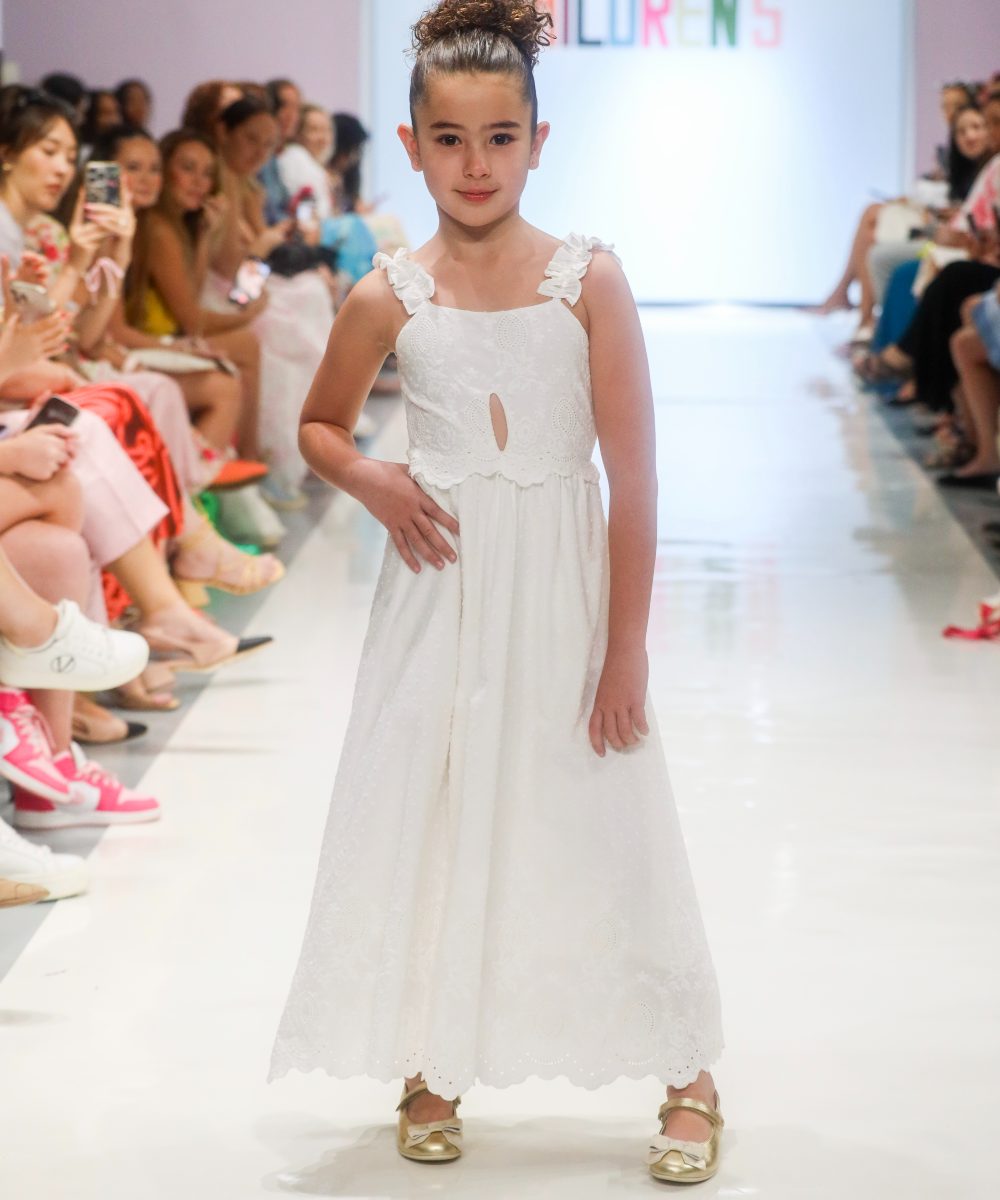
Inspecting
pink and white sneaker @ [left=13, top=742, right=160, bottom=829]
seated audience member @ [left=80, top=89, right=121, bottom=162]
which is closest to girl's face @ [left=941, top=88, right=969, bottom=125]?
seated audience member @ [left=80, top=89, right=121, bottom=162]

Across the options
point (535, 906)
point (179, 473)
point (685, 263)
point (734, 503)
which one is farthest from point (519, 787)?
point (685, 263)

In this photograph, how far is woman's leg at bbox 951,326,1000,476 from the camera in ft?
19.7

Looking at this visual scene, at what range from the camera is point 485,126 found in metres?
Result: 1.79

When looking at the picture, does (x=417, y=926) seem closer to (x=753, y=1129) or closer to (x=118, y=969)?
(x=753, y=1129)

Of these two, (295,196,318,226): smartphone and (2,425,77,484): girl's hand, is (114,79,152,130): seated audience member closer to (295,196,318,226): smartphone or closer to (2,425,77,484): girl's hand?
(295,196,318,226): smartphone

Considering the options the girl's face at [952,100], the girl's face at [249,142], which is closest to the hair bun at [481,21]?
the girl's face at [249,142]

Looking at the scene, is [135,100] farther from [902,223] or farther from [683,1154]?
[683,1154]

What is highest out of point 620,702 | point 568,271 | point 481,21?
point 481,21

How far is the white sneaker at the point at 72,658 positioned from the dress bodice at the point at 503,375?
Result: 1.14 meters

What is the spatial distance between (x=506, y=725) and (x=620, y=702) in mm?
110

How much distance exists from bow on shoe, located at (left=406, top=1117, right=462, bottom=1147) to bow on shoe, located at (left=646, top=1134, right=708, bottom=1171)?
0.20m

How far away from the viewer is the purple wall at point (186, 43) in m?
12.3

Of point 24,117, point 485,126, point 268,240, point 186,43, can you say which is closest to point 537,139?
point 485,126

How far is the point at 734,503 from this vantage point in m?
5.91
